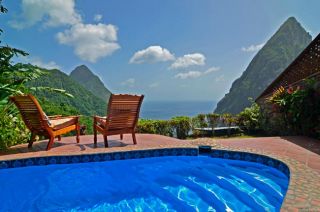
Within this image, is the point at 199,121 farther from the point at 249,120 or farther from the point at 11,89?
the point at 11,89

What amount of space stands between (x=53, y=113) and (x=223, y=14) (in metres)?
14.2

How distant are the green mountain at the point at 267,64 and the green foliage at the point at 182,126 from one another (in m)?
68.9

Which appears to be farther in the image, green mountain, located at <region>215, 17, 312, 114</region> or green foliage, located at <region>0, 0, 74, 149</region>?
green mountain, located at <region>215, 17, 312, 114</region>

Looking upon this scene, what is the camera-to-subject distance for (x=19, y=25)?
1839 cm

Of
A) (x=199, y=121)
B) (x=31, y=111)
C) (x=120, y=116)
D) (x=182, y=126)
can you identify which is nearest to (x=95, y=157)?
(x=120, y=116)

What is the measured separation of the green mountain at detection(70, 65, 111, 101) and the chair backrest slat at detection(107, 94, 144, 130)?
77.0m

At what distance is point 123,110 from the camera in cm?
673

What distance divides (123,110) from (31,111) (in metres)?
2.10

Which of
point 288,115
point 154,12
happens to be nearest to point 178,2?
point 154,12

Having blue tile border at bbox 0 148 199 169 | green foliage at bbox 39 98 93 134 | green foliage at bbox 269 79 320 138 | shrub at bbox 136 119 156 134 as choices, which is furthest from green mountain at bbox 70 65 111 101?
blue tile border at bbox 0 148 199 169

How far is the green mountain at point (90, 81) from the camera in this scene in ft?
284

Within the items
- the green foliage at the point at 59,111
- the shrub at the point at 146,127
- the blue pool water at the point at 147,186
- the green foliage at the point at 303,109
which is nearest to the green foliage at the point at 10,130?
the blue pool water at the point at 147,186

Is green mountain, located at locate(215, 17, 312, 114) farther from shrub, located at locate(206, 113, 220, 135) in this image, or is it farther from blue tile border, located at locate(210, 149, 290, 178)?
blue tile border, located at locate(210, 149, 290, 178)

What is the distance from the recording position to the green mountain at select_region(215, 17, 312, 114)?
8194 centimetres
